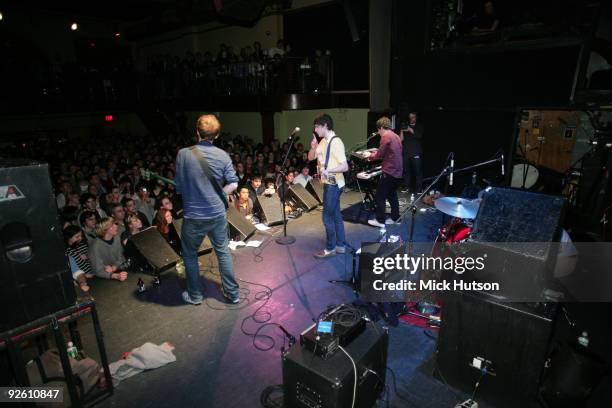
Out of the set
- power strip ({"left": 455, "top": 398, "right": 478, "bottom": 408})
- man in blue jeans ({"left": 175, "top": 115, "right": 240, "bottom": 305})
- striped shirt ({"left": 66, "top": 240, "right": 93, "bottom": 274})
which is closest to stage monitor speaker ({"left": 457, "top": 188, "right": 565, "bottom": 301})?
power strip ({"left": 455, "top": 398, "right": 478, "bottom": 408})

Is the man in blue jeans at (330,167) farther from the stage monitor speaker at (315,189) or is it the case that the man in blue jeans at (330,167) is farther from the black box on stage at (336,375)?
the stage monitor speaker at (315,189)

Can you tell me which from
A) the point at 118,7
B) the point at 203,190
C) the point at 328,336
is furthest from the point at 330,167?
the point at 118,7

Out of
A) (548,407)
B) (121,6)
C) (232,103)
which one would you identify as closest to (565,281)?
(548,407)

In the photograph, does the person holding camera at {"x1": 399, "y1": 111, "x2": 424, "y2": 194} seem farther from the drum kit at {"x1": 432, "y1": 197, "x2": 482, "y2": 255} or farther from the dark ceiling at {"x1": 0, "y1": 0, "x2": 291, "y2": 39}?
the dark ceiling at {"x1": 0, "y1": 0, "x2": 291, "y2": 39}

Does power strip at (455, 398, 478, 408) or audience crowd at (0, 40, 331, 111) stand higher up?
audience crowd at (0, 40, 331, 111)

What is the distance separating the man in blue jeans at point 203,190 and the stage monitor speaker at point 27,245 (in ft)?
4.51

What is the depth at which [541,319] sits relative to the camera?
7.69 feet

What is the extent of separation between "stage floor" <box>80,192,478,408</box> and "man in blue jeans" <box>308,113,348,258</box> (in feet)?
1.73

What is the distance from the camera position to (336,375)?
2.15m

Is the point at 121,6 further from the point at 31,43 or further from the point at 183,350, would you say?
the point at 183,350

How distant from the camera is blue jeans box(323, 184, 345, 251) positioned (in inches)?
181

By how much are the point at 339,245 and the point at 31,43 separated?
48.7ft

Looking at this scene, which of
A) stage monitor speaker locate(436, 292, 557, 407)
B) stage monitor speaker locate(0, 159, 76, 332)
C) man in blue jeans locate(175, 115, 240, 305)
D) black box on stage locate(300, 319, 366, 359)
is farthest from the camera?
man in blue jeans locate(175, 115, 240, 305)

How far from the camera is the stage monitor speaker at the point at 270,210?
6.34m
